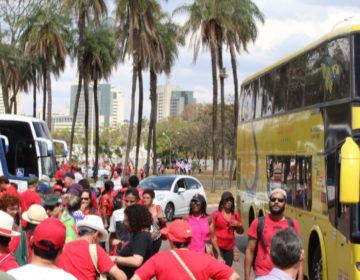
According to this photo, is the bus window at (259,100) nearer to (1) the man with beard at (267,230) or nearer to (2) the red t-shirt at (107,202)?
(2) the red t-shirt at (107,202)

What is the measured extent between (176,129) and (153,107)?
74.0 metres

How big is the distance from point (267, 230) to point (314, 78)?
15.5 feet

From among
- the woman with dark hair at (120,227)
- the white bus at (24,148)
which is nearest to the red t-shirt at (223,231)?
the woman with dark hair at (120,227)

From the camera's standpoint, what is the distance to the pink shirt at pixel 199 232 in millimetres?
9984

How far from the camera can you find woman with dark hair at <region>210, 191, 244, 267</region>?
1126cm

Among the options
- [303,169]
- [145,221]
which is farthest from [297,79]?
[145,221]

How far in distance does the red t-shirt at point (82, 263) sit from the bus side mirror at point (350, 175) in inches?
121

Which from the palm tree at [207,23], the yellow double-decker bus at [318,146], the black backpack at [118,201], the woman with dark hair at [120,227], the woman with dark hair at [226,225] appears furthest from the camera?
the palm tree at [207,23]

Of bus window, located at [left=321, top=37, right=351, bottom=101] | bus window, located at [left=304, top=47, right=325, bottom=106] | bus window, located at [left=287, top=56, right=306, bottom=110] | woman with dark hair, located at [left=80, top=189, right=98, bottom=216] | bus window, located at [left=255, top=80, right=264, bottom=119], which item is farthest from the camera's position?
bus window, located at [left=255, top=80, right=264, bottom=119]

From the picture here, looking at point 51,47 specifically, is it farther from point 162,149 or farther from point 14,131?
point 162,149

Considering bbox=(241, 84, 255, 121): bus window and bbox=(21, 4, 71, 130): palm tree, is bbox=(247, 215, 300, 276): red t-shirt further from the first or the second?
bbox=(21, 4, 71, 130): palm tree

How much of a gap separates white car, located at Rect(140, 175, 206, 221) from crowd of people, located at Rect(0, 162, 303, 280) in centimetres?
1415

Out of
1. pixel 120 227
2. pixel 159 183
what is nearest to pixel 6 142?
pixel 159 183

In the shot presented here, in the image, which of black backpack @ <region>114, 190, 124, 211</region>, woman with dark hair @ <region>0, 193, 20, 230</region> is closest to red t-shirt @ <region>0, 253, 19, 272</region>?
woman with dark hair @ <region>0, 193, 20, 230</region>
